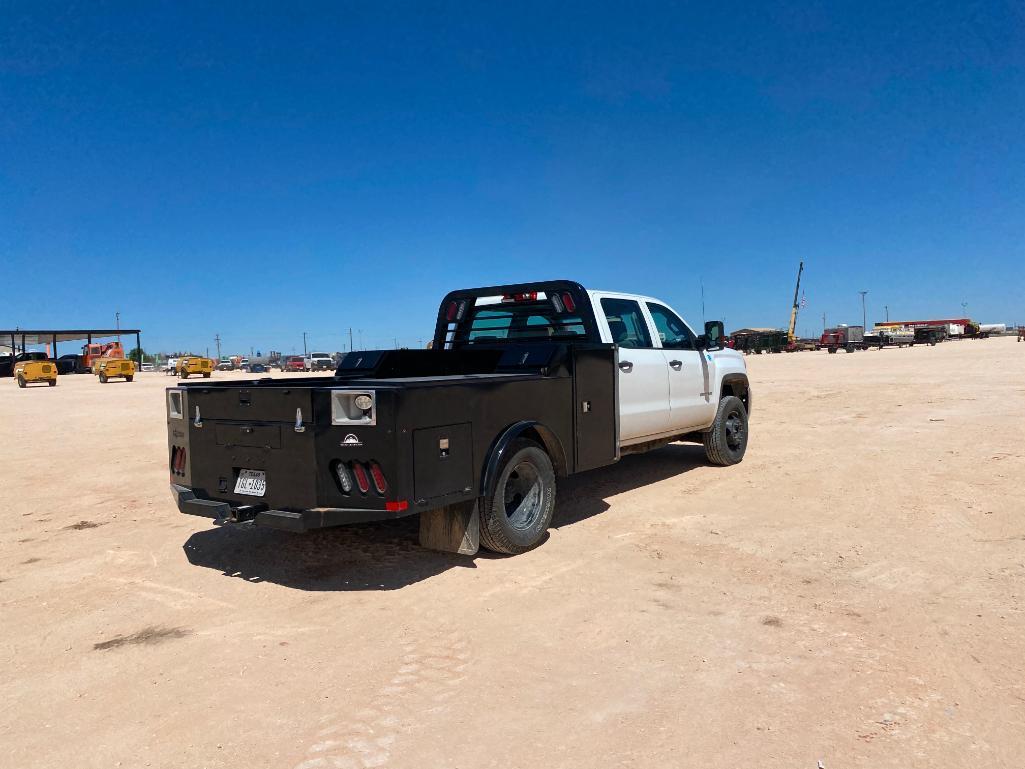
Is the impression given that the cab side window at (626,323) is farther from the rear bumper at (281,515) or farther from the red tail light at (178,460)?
the red tail light at (178,460)

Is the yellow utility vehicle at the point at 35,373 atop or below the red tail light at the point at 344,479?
atop

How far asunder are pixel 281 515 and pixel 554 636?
1.89 metres

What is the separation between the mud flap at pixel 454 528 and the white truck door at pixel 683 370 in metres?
3.28

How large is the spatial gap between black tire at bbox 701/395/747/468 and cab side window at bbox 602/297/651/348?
76.1 inches

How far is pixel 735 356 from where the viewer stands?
9.29 meters

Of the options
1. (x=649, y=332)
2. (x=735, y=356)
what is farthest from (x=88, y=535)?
(x=735, y=356)

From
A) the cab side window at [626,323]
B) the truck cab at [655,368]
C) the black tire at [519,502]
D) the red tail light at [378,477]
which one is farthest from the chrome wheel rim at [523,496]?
the cab side window at [626,323]

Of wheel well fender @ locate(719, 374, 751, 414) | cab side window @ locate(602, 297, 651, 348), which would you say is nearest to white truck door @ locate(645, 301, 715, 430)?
cab side window @ locate(602, 297, 651, 348)

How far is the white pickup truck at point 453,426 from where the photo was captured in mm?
4441

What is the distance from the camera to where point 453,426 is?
4.70 metres

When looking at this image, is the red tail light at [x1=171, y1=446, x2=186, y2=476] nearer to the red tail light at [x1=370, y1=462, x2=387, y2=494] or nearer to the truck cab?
the red tail light at [x1=370, y1=462, x2=387, y2=494]

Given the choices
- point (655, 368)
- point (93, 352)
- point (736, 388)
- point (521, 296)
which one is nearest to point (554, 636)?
point (655, 368)

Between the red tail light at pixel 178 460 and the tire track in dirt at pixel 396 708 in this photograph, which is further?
the red tail light at pixel 178 460

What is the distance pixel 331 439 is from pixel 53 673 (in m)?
1.83
